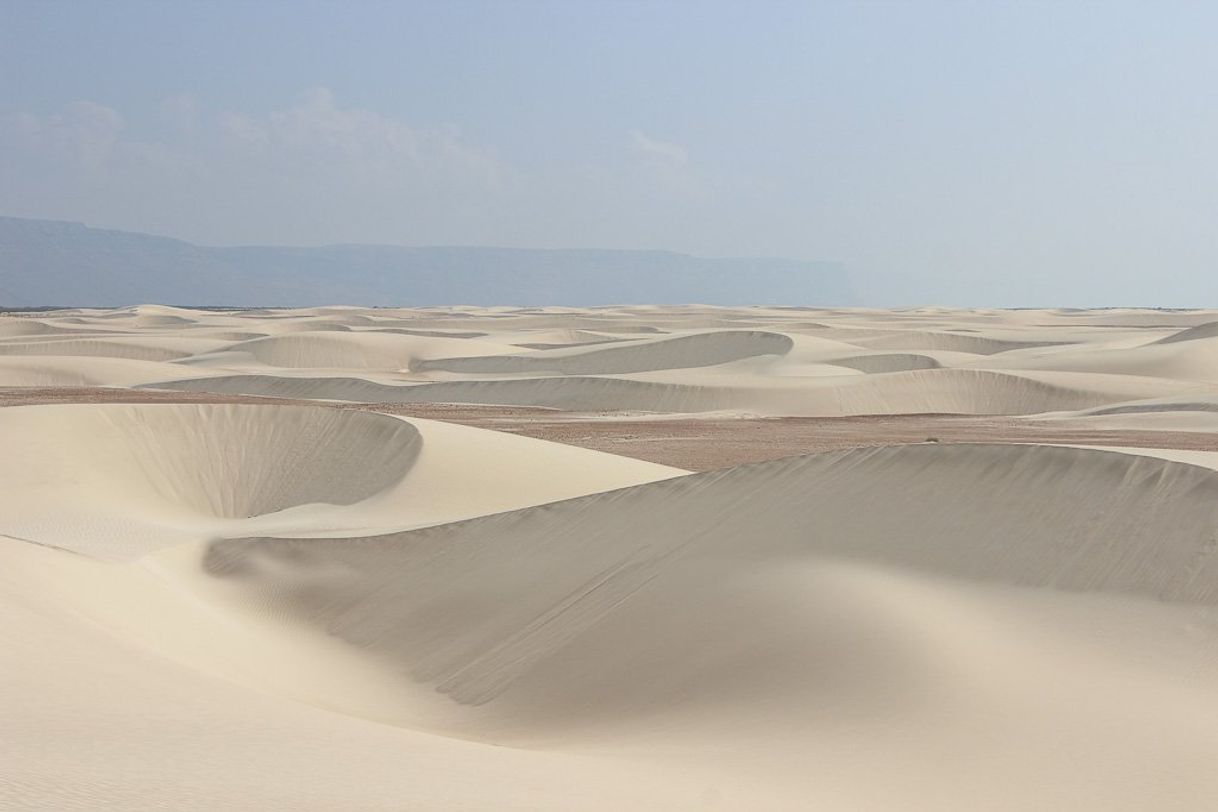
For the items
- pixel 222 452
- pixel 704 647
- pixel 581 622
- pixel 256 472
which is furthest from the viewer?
pixel 222 452

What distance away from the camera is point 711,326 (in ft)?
316

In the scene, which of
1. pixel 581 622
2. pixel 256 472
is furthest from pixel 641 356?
pixel 581 622

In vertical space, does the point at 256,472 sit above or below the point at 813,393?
below

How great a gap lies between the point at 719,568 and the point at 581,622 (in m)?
1.24

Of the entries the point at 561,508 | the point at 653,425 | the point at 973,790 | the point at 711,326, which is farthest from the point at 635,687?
the point at 711,326

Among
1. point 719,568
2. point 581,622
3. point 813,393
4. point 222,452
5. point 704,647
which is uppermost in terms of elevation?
point 813,393

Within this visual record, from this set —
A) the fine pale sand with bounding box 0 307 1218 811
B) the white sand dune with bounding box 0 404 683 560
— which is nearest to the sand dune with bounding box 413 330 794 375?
the white sand dune with bounding box 0 404 683 560

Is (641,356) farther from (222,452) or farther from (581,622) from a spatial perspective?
(581,622)

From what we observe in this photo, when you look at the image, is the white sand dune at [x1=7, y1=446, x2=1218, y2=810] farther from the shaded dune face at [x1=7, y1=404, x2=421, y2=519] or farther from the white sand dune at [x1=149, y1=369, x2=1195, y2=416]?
the white sand dune at [x1=149, y1=369, x2=1195, y2=416]

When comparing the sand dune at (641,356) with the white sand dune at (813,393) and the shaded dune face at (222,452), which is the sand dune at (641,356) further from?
the shaded dune face at (222,452)

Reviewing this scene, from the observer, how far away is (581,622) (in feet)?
36.4

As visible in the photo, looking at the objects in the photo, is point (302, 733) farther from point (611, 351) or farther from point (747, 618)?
point (611, 351)

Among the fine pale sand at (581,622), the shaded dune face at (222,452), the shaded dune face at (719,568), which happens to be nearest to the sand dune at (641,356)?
the shaded dune face at (222,452)

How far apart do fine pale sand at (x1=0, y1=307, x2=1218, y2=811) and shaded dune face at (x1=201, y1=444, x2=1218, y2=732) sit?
1.3 inches
